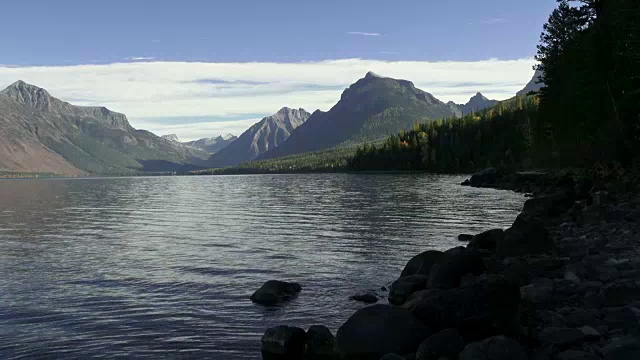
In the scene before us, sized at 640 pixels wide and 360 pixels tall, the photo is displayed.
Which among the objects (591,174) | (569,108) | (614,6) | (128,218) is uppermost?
(614,6)

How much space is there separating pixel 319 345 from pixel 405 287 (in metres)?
6.41

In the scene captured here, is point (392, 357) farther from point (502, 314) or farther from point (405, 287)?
point (405, 287)

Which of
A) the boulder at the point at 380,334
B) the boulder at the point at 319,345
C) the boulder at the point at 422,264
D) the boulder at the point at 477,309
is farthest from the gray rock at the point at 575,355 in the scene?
the boulder at the point at 422,264

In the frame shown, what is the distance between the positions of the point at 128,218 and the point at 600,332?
55399 millimetres

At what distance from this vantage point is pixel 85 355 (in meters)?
14.5

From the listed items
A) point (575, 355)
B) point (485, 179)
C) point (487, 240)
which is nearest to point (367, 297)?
point (575, 355)

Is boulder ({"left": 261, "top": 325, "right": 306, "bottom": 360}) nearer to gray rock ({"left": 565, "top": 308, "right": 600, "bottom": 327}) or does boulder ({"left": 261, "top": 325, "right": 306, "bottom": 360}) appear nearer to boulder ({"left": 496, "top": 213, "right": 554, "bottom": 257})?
gray rock ({"left": 565, "top": 308, "right": 600, "bottom": 327})

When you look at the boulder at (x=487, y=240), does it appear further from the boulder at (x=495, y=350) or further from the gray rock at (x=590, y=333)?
the boulder at (x=495, y=350)

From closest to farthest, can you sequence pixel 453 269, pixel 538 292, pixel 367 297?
pixel 538 292 < pixel 453 269 < pixel 367 297

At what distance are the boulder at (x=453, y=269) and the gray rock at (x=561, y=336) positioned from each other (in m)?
6.30

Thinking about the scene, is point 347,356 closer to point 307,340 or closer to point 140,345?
point 307,340

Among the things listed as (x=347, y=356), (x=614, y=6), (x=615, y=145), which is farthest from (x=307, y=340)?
(x=614, y=6)

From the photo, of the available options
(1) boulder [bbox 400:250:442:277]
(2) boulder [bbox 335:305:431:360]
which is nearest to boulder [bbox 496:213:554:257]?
(1) boulder [bbox 400:250:442:277]

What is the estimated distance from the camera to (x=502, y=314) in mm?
12586
